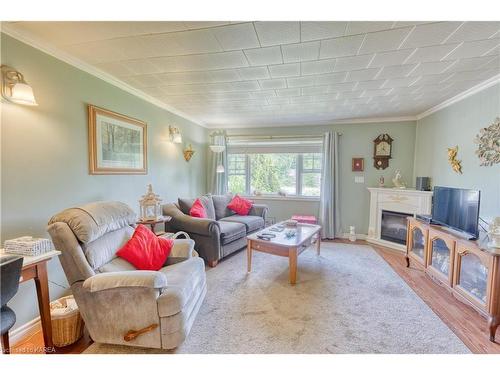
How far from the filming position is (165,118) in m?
3.69

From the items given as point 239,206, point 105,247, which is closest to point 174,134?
point 239,206

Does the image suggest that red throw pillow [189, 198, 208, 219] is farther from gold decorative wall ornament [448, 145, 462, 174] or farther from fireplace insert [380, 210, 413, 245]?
gold decorative wall ornament [448, 145, 462, 174]

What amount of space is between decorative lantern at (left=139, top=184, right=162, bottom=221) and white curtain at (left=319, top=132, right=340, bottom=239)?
122 inches

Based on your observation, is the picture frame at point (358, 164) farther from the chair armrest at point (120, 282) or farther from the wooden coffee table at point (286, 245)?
the chair armrest at point (120, 282)

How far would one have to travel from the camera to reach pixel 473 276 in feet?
7.07

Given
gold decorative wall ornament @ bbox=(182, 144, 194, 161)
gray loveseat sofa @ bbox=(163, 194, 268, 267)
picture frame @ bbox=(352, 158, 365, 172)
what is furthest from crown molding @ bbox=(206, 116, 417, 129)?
gray loveseat sofa @ bbox=(163, 194, 268, 267)

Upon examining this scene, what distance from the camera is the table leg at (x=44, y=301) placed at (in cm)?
154

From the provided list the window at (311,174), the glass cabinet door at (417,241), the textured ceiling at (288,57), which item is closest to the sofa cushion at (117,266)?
the textured ceiling at (288,57)

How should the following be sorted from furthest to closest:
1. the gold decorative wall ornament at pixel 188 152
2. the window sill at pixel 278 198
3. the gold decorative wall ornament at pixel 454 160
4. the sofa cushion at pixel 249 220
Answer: the window sill at pixel 278 198 < the gold decorative wall ornament at pixel 188 152 < the sofa cushion at pixel 249 220 < the gold decorative wall ornament at pixel 454 160

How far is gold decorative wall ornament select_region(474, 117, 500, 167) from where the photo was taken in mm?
2393

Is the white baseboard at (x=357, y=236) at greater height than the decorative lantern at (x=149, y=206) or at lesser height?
lesser

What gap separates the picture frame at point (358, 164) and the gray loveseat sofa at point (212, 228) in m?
2.08

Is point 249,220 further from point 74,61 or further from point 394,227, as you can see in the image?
point 74,61
